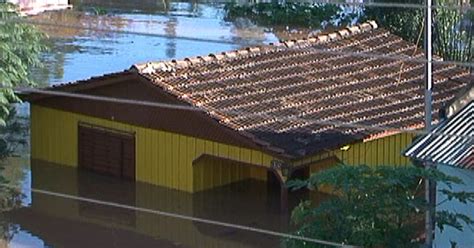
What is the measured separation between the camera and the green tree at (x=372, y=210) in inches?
434

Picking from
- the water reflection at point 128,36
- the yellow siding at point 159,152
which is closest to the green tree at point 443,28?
the water reflection at point 128,36

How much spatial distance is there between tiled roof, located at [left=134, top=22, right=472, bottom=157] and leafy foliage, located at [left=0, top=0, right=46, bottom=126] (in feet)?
6.08

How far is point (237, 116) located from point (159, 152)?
1658 mm

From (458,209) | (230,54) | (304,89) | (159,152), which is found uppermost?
(230,54)

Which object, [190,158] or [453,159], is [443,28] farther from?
[453,159]

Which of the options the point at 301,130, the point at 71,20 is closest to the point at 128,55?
the point at 71,20

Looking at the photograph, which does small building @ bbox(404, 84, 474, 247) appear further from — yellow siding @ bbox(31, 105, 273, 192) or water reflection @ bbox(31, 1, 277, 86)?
water reflection @ bbox(31, 1, 277, 86)

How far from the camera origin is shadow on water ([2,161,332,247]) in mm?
16016

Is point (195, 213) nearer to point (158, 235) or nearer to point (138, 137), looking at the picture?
point (158, 235)

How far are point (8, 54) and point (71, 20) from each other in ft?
70.0

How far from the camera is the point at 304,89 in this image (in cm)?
1881

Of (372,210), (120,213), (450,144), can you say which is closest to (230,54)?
(120,213)

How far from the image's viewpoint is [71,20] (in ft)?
126

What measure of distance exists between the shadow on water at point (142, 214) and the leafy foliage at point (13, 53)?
156 cm
